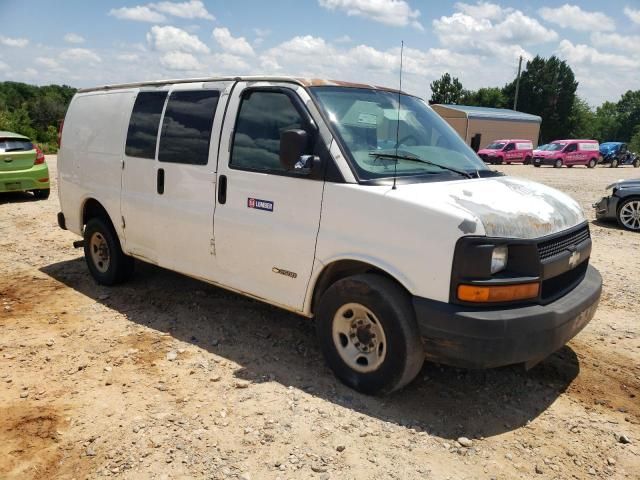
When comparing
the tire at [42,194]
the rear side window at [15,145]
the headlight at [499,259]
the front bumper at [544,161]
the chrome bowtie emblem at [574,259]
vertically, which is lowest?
the tire at [42,194]

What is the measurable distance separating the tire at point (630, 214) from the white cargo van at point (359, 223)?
733 cm

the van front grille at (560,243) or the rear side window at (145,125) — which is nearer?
the van front grille at (560,243)

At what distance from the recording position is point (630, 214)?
34.0 ft

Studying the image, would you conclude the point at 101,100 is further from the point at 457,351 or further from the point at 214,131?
the point at 457,351

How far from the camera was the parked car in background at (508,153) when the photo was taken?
35.8m

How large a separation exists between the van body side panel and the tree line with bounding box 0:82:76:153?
4068 cm

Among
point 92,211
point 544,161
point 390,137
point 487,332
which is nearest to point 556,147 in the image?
point 544,161

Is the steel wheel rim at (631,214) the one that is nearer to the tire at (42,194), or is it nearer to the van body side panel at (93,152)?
the van body side panel at (93,152)

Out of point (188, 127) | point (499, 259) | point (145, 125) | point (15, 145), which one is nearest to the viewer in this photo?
point (499, 259)

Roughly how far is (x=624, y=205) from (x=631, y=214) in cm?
22

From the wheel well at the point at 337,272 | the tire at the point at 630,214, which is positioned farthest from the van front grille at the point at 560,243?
the tire at the point at 630,214

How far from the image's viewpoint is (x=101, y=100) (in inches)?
226

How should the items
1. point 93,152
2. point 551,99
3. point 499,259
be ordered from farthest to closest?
1. point 551,99
2. point 93,152
3. point 499,259

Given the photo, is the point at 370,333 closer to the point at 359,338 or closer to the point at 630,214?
the point at 359,338
